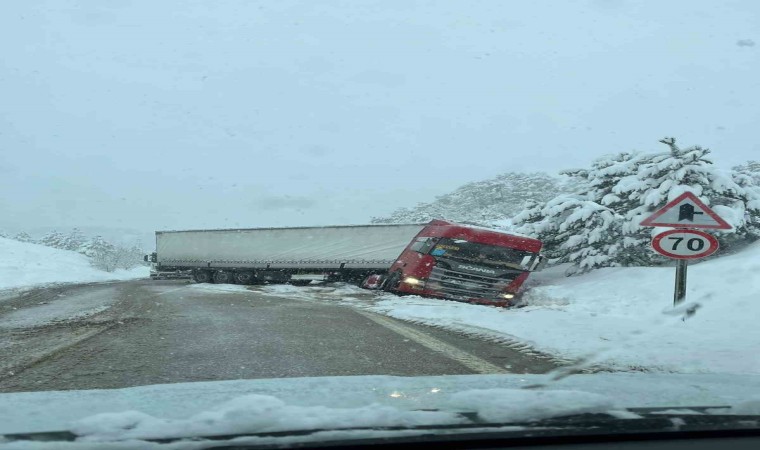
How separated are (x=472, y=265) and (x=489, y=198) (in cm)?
4603

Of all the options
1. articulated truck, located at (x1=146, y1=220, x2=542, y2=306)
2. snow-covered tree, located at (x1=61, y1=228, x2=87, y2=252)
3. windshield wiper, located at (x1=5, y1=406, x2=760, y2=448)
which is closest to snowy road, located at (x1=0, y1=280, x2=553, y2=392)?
windshield wiper, located at (x1=5, y1=406, x2=760, y2=448)

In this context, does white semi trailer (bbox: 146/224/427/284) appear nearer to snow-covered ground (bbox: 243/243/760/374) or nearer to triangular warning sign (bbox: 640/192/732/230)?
snow-covered ground (bbox: 243/243/760/374)

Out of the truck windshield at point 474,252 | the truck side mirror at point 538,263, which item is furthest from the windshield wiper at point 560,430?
the truck side mirror at point 538,263

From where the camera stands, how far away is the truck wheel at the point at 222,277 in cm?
2772

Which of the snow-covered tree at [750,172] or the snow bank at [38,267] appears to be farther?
the snow bank at [38,267]

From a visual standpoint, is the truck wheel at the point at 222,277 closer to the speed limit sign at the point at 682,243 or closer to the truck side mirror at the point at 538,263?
the truck side mirror at the point at 538,263

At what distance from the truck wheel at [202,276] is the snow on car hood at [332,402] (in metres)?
26.5

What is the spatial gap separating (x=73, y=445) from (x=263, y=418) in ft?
2.37

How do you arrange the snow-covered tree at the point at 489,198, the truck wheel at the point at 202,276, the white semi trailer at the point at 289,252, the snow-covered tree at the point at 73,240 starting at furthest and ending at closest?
the snow-covered tree at the point at 73,240 → the snow-covered tree at the point at 489,198 → the truck wheel at the point at 202,276 → the white semi trailer at the point at 289,252

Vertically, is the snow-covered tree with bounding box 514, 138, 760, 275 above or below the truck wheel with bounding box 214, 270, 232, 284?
above

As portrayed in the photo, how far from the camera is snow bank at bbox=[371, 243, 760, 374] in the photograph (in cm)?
682

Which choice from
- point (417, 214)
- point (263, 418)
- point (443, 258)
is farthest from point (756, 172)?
point (417, 214)

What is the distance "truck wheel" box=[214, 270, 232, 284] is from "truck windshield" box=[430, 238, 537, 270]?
45.9ft

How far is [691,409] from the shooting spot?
114 inches
